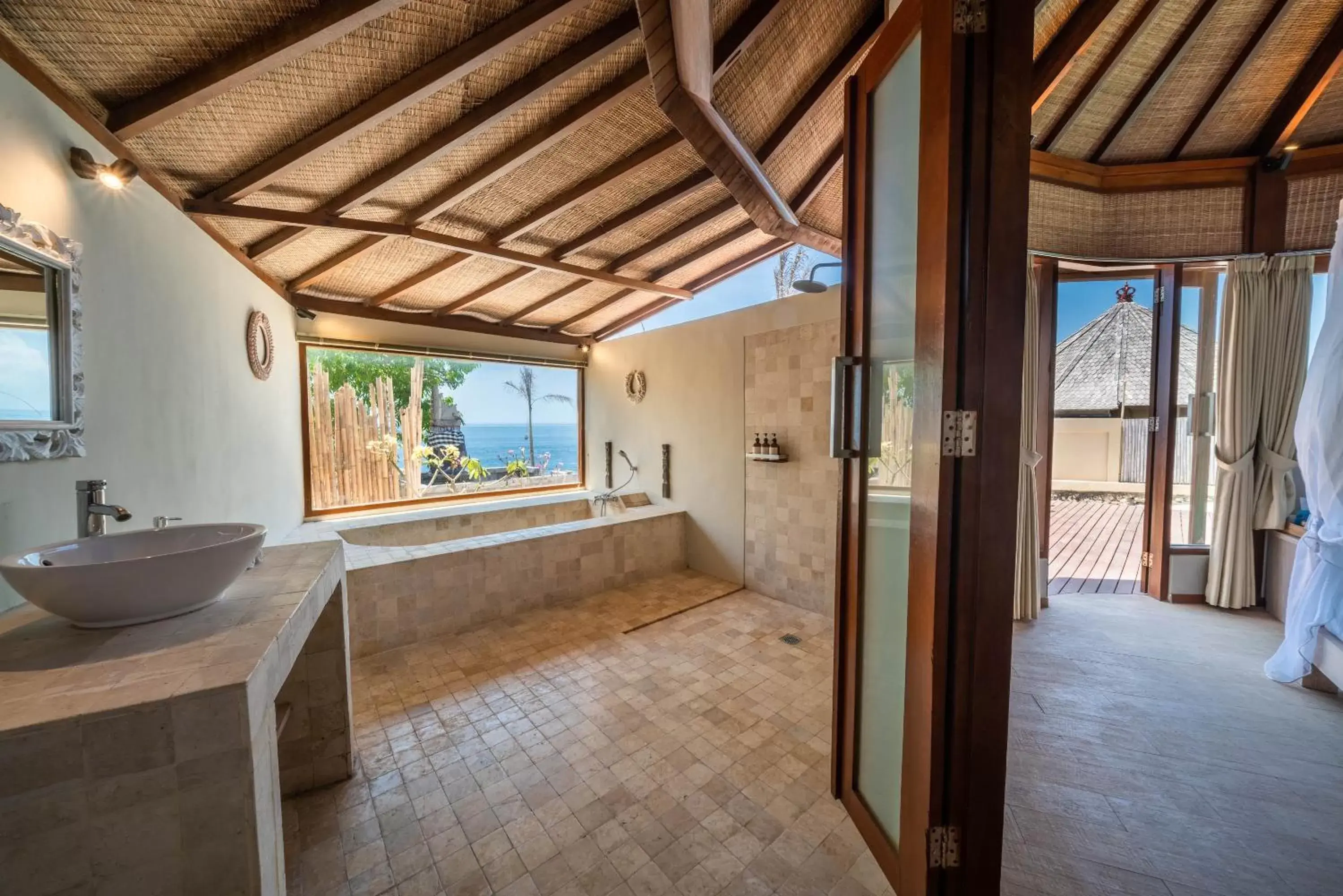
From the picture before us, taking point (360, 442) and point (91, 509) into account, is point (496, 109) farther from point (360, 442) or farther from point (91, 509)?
point (360, 442)

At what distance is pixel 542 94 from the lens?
2002mm

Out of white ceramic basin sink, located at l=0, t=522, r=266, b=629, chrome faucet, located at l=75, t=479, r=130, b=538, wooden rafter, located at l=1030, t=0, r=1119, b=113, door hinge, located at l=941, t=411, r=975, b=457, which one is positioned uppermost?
wooden rafter, located at l=1030, t=0, r=1119, b=113

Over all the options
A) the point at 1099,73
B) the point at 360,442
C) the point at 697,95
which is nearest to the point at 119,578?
the point at 697,95

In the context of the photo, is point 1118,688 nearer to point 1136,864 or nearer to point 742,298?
point 1136,864

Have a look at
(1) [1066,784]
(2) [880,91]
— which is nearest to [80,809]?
(2) [880,91]

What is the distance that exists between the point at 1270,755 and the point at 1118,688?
464mm

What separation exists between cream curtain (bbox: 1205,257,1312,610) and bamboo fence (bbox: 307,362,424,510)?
6.19 metres

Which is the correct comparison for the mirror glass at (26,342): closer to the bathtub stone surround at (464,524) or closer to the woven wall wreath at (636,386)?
the bathtub stone surround at (464,524)

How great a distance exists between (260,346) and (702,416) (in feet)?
10.0

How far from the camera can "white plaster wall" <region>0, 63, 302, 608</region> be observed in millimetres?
1215

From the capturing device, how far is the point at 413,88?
1.76 m

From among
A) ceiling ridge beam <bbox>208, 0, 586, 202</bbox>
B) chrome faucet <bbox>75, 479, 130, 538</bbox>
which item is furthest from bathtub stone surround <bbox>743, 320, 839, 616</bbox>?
chrome faucet <bbox>75, 479, 130, 538</bbox>

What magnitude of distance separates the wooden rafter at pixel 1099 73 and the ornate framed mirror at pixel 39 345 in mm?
4331

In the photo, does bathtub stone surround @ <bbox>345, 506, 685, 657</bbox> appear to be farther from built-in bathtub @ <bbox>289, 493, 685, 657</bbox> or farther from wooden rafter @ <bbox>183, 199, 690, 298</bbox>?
wooden rafter @ <bbox>183, 199, 690, 298</bbox>
